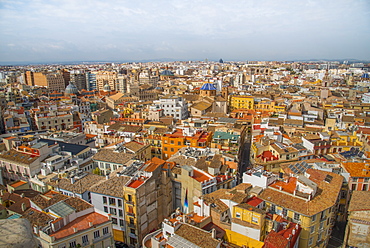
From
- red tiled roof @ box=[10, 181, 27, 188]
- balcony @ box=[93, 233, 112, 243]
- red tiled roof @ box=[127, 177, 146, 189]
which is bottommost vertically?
red tiled roof @ box=[10, 181, 27, 188]

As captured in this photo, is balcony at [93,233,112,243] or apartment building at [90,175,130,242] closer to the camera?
balcony at [93,233,112,243]

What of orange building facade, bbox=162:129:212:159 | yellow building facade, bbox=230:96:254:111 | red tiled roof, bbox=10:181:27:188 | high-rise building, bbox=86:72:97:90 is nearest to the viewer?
red tiled roof, bbox=10:181:27:188

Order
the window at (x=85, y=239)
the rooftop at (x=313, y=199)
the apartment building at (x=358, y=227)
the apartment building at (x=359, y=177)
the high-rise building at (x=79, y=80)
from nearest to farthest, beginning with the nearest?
the window at (x=85, y=239) → the rooftop at (x=313, y=199) → the apartment building at (x=358, y=227) → the apartment building at (x=359, y=177) → the high-rise building at (x=79, y=80)

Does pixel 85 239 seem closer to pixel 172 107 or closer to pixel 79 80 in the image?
pixel 172 107

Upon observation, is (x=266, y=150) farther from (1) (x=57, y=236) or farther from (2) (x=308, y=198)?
(1) (x=57, y=236)

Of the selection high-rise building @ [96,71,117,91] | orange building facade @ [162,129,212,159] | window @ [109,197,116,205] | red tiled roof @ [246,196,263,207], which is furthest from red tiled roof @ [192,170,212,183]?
Result: high-rise building @ [96,71,117,91]

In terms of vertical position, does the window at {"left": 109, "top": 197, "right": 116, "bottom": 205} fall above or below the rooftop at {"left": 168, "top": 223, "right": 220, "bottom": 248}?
below

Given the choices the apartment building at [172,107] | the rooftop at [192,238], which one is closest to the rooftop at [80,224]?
the rooftop at [192,238]

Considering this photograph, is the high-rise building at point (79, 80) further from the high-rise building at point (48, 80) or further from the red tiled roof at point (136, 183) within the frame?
the red tiled roof at point (136, 183)

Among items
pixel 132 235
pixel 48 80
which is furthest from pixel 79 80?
pixel 132 235

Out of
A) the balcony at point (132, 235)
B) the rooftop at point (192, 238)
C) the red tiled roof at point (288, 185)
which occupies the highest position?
the red tiled roof at point (288, 185)

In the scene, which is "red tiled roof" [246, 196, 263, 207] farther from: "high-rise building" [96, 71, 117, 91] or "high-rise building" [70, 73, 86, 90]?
"high-rise building" [70, 73, 86, 90]
